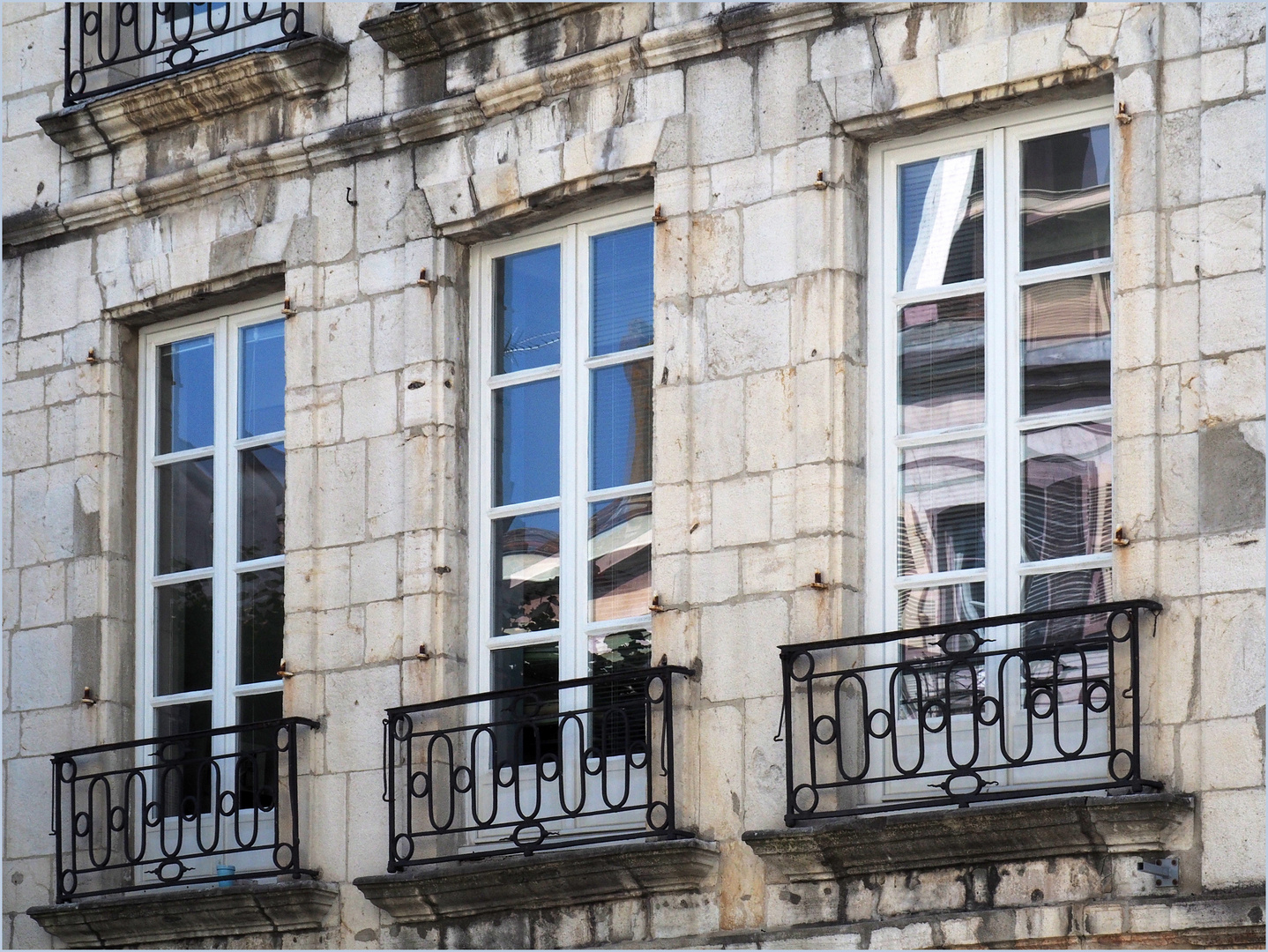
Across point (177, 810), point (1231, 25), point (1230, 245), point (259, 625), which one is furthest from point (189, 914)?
point (1231, 25)

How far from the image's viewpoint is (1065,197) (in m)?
8.11

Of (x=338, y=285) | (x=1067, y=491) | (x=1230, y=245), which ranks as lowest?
(x=1067, y=491)

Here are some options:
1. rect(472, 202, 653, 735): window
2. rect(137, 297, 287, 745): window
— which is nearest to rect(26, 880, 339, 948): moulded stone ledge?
rect(137, 297, 287, 745): window

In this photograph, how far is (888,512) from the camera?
8.29 metres

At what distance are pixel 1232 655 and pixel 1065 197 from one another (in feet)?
5.31

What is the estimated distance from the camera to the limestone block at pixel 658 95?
884 centimetres

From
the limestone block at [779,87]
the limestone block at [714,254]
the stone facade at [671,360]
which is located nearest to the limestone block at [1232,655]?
the stone facade at [671,360]

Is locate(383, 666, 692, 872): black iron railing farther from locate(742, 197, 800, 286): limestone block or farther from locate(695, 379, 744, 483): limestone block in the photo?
Result: locate(742, 197, 800, 286): limestone block

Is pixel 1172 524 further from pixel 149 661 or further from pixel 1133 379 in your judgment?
pixel 149 661

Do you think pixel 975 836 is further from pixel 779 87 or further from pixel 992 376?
pixel 779 87

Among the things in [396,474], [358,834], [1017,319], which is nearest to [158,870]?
[358,834]

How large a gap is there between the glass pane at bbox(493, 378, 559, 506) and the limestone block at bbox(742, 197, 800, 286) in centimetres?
98

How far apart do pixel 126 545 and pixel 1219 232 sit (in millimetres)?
4609

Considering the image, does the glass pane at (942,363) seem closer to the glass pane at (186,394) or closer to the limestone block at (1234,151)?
the limestone block at (1234,151)
